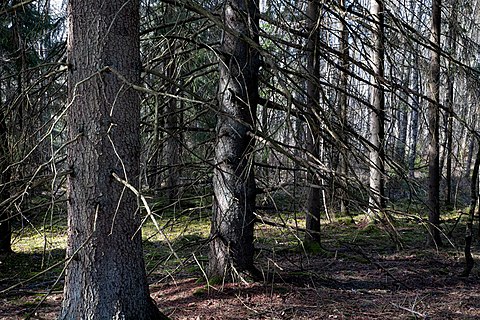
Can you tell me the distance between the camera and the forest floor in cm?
475

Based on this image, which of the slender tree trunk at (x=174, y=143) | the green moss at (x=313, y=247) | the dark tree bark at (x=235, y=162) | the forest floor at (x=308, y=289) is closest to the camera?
the slender tree trunk at (x=174, y=143)

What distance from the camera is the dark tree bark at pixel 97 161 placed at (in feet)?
11.6

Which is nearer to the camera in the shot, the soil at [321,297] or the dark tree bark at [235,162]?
the soil at [321,297]

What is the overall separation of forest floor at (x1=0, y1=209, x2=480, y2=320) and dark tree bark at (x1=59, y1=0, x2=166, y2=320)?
1.08 feet

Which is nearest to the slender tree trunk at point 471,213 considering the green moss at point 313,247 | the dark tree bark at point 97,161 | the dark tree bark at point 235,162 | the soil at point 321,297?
the soil at point 321,297

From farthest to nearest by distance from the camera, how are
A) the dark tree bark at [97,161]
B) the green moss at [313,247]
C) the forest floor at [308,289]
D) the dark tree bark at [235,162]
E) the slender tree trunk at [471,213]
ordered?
the green moss at [313,247], the slender tree trunk at [471,213], the dark tree bark at [235,162], the forest floor at [308,289], the dark tree bark at [97,161]

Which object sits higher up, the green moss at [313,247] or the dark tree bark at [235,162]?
the dark tree bark at [235,162]

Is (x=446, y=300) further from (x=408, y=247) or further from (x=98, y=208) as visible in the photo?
(x=98, y=208)

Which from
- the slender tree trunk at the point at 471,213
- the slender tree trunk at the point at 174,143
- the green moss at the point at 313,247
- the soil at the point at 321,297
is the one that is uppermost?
the slender tree trunk at the point at 174,143

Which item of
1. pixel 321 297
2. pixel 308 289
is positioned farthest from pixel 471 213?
pixel 321 297

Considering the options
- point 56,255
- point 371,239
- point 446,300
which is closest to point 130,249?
point 446,300

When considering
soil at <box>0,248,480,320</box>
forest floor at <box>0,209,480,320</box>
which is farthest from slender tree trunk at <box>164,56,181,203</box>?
soil at <box>0,248,480,320</box>

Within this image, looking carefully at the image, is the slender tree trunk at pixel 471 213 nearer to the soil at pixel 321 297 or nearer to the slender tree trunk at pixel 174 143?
the soil at pixel 321 297

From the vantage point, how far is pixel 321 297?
509 cm
